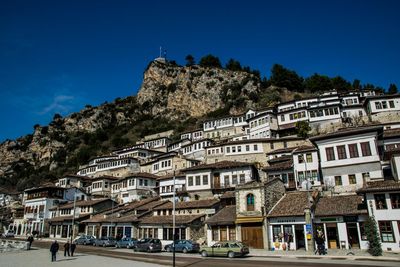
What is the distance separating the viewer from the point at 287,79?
137125 millimetres

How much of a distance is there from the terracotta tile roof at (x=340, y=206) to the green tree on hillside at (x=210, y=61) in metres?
128

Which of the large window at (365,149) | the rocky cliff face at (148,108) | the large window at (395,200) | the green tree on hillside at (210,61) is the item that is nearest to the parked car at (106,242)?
the large window at (395,200)

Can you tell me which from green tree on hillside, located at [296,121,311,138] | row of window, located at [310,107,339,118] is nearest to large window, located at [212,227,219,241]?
green tree on hillside, located at [296,121,311,138]

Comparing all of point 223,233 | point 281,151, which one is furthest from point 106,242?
point 281,151

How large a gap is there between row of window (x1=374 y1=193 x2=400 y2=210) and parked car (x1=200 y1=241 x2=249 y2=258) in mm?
13717

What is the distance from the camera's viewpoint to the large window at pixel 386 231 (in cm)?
2917

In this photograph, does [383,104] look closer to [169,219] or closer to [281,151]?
[281,151]

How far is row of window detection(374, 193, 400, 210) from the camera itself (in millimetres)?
29250

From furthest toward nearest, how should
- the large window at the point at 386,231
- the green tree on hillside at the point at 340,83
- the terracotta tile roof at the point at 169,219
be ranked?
the green tree on hillside at the point at 340,83
the terracotta tile roof at the point at 169,219
the large window at the point at 386,231

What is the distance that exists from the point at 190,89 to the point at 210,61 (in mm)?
25077

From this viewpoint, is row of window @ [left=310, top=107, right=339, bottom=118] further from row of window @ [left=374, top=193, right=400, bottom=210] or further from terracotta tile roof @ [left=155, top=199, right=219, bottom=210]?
row of window @ [left=374, top=193, right=400, bottom=210]

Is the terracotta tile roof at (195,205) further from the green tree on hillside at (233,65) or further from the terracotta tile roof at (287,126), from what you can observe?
the green tree on hillside at (233,65)

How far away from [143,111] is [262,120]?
9138 centimetres

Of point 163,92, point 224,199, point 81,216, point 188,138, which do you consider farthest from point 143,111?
point 224,199
